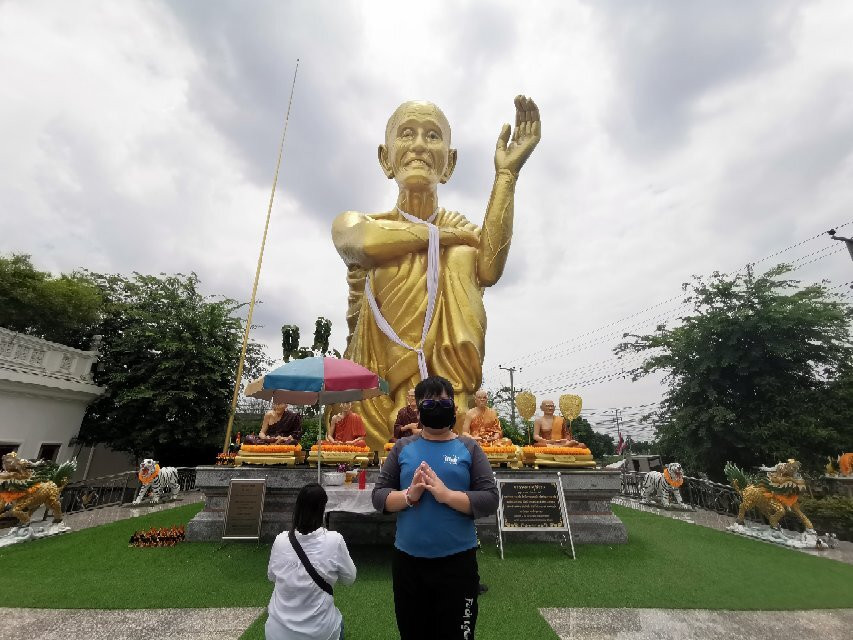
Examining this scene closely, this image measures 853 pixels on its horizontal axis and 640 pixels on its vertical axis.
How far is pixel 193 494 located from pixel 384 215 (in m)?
8.93

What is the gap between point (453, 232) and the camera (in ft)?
29.9

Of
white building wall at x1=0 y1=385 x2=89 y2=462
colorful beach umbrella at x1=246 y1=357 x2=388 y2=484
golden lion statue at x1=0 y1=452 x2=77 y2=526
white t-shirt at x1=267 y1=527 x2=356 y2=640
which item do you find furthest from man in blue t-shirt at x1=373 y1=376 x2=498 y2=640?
white building wall at x1=0 y1=385 x2=89 y2=462

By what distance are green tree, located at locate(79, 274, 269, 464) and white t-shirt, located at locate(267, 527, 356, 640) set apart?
13.2m

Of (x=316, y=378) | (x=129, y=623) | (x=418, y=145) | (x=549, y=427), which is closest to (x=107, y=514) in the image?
(x=129, y=623)

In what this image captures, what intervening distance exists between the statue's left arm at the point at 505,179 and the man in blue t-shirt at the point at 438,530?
23.0 feet

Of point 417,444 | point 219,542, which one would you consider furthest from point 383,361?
point 417,444

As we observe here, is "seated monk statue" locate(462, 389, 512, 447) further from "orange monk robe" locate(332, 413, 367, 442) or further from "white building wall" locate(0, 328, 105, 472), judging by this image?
"white building wall" locate(0, 328, 105, 472)

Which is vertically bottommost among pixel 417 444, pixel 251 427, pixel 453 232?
pixel 417 444

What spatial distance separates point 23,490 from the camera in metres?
6.74

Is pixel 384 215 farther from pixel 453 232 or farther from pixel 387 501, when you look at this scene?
pixel 387 501

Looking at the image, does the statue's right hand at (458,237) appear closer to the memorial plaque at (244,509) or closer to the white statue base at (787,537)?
the memorial plaque at (244,509)

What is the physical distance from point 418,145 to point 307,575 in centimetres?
856

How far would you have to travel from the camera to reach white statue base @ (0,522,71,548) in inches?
251

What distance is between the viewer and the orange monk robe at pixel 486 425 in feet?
22.6
